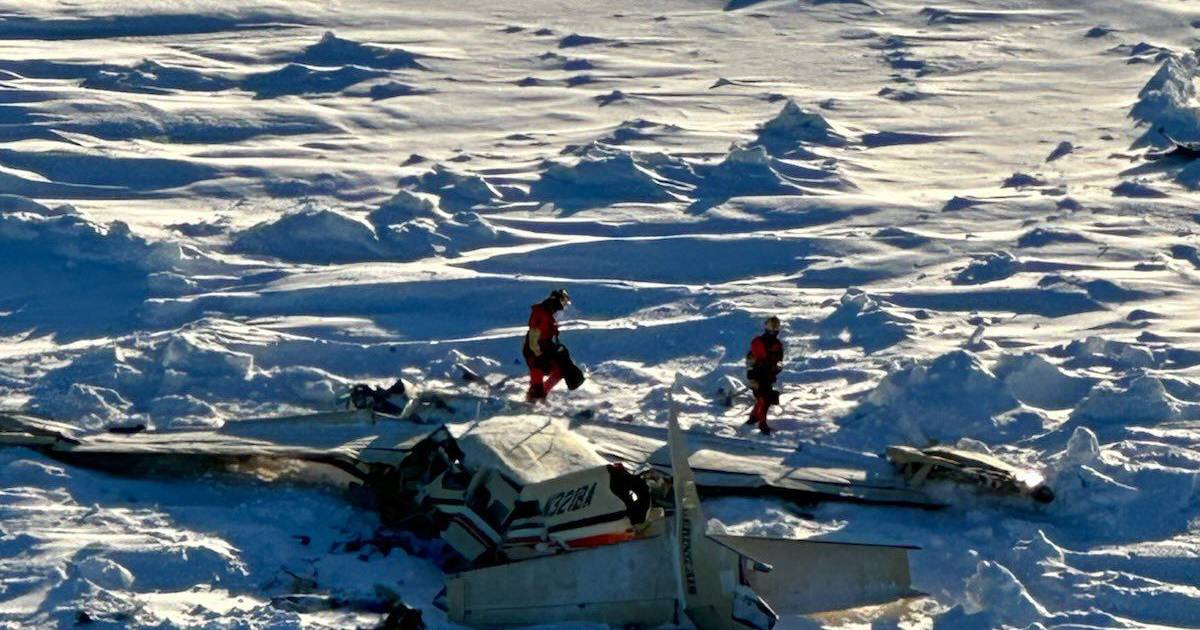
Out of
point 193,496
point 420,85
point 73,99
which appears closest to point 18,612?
point 193,496

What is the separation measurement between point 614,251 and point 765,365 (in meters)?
5.58

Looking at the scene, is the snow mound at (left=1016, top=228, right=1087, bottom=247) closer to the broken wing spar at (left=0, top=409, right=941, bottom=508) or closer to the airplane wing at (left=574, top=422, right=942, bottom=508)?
the airplane wing at (left=574, top=422, right=942, bottom=508)

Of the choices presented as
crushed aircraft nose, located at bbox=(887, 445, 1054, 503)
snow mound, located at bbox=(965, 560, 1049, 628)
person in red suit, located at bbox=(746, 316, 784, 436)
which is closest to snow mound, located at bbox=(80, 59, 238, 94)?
person in red suit, located at bbox=(746, 316, 784, 436)

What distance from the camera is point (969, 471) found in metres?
13.3

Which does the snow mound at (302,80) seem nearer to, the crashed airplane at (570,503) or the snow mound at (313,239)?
the snow mound at (313,239)

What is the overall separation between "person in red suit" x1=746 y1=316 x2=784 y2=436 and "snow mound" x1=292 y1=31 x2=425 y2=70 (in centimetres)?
1500

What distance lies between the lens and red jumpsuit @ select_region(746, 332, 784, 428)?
14547mm

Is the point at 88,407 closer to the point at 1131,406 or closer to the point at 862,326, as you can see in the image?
the point at 862,326

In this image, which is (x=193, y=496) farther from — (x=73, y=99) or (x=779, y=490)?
(x=73, y=99)

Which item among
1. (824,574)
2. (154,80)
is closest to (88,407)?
(824,574)

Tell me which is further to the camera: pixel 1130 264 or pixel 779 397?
pixel 1130 264

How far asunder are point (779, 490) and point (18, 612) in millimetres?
5301

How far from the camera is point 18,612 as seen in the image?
36.2 ft

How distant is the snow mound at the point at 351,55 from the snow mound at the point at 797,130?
6.34 m
